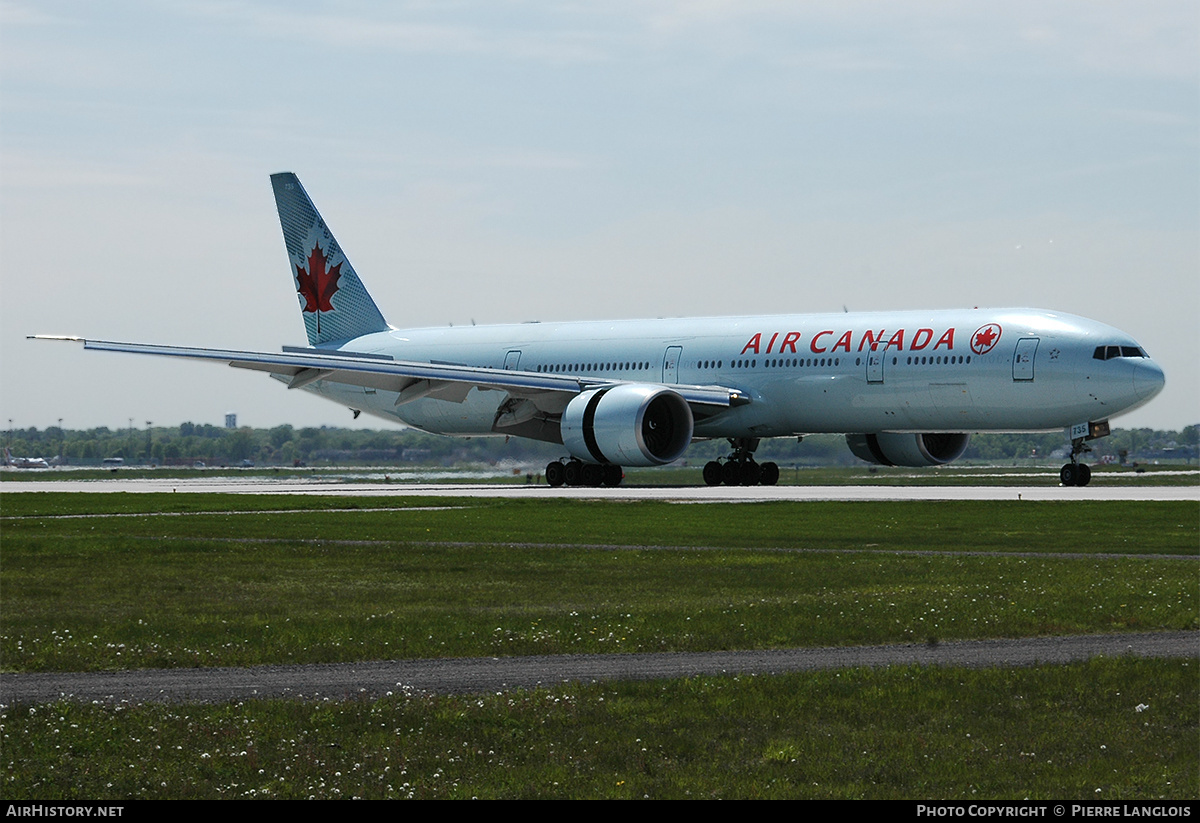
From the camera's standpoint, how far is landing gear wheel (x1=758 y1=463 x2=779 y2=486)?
50.2m

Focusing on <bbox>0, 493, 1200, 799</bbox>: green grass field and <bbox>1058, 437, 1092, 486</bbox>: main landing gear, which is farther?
<bbox>1058, 437, 1092, 486</bbox>: main landing gear

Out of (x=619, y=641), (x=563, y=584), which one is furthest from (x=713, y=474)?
(x=619, y=641)

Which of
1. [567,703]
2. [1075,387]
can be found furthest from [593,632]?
[1075,387]

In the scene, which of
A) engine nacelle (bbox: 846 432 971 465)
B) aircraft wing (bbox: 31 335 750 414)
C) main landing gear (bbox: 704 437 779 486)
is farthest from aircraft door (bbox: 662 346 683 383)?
engine nacelle (bbox: 846 432 971 465)

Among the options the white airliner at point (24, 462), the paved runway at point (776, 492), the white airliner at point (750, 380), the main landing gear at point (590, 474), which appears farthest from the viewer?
the white airliner at point (24, 462)

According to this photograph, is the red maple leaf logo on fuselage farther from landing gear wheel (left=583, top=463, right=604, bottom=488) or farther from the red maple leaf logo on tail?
the red maple leaf logo on tail

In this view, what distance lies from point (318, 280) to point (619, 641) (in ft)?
152

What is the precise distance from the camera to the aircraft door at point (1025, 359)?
41097mm

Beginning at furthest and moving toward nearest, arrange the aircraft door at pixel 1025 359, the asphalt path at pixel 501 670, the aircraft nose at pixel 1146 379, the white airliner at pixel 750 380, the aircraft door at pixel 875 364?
the aircraft door at pixel 875 364
the white airliner at pixel 750 380
the aircraft door at pixel 1025 359
the aircraft nose at pixel 1146 379
the asphalt path at pixel 501 670

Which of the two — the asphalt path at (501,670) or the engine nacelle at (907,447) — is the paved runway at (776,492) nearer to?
the engine nacelle at (907,447)

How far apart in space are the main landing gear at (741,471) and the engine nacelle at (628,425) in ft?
17.5

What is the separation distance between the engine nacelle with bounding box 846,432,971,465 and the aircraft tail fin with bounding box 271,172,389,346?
20086mm

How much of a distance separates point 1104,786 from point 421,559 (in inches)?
623

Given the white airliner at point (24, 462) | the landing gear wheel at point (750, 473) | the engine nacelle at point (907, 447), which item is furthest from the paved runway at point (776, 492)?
the white airliner at point (24, 462)
